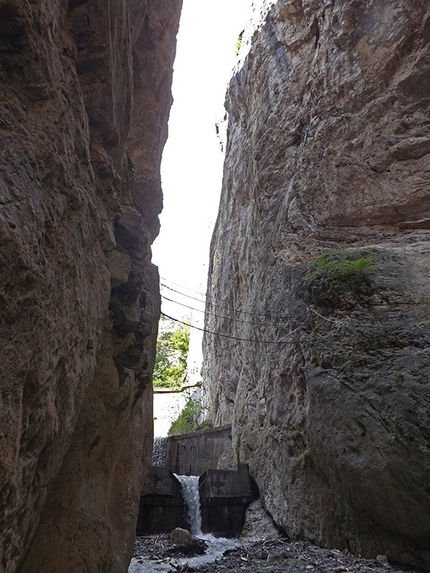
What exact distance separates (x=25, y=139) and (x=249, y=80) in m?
21.0

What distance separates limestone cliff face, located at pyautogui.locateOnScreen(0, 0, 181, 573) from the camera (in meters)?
3.38

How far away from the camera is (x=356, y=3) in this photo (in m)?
15.0

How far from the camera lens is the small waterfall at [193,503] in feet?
50.3

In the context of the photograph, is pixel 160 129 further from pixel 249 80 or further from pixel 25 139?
pixel 249 80

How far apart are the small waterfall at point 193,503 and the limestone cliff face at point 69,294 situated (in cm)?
739

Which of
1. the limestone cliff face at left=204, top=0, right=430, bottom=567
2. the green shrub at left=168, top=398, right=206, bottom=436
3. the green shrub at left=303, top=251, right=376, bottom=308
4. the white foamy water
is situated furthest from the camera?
the green shrub at left=168, top=398, right=206, bottom=436

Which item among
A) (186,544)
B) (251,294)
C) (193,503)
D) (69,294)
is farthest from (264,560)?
(251,294)

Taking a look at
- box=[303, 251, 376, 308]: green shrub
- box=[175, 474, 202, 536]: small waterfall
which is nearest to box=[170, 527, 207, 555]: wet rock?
box=[175, 474, 202, 536]: small waterfall

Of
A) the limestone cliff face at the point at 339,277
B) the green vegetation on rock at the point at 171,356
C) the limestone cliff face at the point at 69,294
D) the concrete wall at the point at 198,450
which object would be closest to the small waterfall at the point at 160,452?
the concrete wall at the point at 198,450

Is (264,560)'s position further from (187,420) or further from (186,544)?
(187,420)

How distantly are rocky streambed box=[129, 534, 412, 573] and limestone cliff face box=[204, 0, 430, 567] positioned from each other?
0.44m

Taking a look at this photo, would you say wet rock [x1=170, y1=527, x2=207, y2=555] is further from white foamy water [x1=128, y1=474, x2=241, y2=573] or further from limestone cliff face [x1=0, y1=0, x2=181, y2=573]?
limestone cliff face [x1=0, y1=0, x2=181, y2=573]

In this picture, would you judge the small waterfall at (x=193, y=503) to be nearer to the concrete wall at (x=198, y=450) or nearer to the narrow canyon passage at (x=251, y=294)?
the narrow canyon passage at (x=251, y=294)

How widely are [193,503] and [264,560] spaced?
7.11 meters
